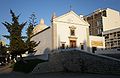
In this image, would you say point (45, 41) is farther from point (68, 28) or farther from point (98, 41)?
point (98, 41)

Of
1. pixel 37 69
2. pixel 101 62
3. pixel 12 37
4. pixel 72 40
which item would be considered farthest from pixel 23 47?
pixel 101 62

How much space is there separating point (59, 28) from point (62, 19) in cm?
213

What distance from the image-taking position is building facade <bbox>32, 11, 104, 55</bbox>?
41.0 m

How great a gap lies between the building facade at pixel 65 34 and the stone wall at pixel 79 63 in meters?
7.75

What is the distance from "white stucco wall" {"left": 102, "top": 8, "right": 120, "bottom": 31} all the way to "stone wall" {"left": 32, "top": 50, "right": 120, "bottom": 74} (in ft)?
105

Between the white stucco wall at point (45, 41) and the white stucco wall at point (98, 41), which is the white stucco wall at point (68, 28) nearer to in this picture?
the white stucco wall at point (45, 41)

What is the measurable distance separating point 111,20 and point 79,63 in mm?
41556

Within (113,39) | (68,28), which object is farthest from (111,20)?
(68,28)

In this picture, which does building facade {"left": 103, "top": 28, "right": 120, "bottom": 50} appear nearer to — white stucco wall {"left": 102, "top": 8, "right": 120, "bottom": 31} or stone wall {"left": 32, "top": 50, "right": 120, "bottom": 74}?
white stucco wall {"left": 102, "top": 8, "right": 120, "bottom": 31}

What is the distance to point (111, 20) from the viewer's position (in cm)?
6469

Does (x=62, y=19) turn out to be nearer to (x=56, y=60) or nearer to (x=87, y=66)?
(x=56, y=60)

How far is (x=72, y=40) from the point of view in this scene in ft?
141

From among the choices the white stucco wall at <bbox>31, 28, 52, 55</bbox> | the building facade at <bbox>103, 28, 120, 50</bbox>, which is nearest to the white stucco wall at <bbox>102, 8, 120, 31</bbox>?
the building facade at <bbox>103, 28, 120, 50</bbox>

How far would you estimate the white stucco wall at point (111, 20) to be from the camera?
61844mm
